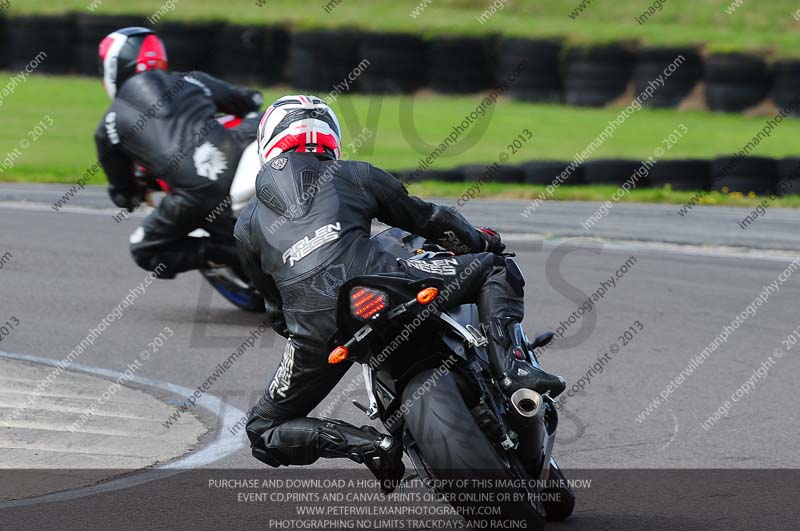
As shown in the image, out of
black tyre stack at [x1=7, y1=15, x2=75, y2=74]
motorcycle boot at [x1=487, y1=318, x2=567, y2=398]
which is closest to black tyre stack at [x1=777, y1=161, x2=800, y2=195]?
motorcycle boot at [x1=487, y1=318, x2=567, y2=398]

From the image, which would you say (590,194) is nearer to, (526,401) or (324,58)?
(324,58)

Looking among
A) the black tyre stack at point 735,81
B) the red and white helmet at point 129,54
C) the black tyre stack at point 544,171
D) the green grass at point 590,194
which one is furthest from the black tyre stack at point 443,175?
the black tyre stack at point 735,81

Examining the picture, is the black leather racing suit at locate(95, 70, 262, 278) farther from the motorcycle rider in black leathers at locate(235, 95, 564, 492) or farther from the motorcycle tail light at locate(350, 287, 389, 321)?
the motorcycle tail light at locate(350, 287, 389, 321)

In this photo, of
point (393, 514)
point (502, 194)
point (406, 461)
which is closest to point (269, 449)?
point (393, 514)

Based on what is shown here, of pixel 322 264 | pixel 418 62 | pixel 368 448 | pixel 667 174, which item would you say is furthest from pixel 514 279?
pixel 418 62

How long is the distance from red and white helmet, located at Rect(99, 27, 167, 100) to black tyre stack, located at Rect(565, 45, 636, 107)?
47.8ft

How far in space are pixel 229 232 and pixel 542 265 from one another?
284cm

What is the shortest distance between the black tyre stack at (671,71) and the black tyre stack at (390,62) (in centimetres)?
421

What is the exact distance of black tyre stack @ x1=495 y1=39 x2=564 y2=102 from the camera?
23.5 meters

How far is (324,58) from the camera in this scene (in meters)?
23.5

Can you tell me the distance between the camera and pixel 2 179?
15.1 m

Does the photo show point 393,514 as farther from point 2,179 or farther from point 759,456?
point 2,179

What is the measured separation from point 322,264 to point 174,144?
4.54 m

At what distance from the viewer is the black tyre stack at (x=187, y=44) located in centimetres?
2425
